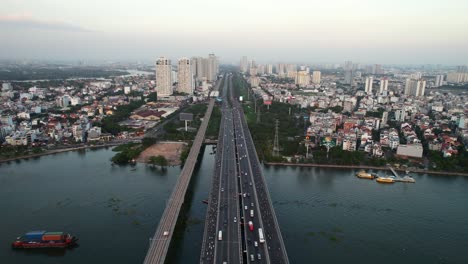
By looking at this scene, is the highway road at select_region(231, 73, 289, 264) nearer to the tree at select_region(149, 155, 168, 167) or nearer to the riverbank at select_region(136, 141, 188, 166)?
the riverbank at select_region(136, 141, 188, 166)

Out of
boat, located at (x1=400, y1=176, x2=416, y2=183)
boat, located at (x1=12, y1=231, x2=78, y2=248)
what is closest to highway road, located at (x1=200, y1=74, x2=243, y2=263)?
boat, located at (x1=12, y1=231, x2=78, y2=248)

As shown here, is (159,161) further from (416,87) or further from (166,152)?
(416,87)

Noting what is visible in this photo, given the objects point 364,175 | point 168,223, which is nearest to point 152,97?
point 364,175

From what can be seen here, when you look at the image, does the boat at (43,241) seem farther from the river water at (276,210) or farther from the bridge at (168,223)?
the bridge at (168,223)

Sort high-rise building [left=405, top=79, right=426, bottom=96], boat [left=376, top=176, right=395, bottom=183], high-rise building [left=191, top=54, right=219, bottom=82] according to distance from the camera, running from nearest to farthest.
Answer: boat [left=376, top=176, right=395, bottom=183], high-rise building [left=405, top=79, right=426, bottom=96], high-rise building [left=191, top=54, right=219, bottom=82]

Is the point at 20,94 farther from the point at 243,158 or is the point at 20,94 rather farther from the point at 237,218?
the point at 237,218

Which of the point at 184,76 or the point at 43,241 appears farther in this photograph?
the point at 184,76

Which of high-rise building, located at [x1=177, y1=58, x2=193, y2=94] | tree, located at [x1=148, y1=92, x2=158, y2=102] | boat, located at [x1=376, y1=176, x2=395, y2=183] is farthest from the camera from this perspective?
high-rise building, located at [x1=177, y1=58, x2=193, y2=94]

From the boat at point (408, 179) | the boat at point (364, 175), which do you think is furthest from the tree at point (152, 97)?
the boat at point (408, 179)
